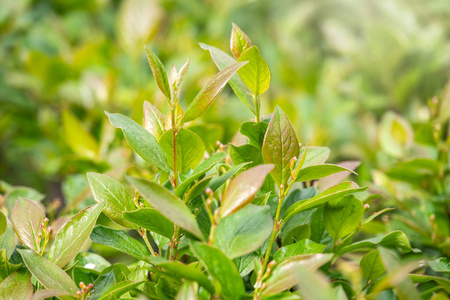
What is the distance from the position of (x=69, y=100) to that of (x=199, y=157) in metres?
1.42

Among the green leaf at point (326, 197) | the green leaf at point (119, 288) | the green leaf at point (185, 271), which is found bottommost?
the green leaf at point (119, 288)

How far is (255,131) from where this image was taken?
A: 78cm

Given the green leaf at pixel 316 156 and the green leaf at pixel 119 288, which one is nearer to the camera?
the green leaf at pixel 119 288

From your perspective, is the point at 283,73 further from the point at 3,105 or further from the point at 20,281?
the point at 20,281

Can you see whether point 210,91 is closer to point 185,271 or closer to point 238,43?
point 238,43

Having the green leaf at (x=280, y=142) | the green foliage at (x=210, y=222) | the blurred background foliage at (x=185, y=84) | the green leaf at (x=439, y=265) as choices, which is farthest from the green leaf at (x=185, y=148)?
the blurred background foliage at (x=185, y=84)

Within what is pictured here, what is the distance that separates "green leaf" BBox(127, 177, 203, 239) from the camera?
1.91 feet

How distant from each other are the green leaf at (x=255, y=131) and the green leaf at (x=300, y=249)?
162 mm

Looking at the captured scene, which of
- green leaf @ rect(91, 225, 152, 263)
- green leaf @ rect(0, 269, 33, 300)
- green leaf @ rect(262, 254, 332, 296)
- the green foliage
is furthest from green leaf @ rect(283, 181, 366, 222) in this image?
green leaf @ rect(0, 269, 33, 300)

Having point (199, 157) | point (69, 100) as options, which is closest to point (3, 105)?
point (69, 100)

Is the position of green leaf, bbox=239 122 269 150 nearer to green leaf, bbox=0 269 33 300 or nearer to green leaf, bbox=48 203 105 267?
green leaf, bbox=48 203 105 267

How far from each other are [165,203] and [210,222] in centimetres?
14

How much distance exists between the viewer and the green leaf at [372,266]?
77 cm

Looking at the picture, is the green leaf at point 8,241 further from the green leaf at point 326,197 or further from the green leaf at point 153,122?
the green leaf at point 326,197
